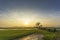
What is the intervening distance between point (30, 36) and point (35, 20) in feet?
0.96

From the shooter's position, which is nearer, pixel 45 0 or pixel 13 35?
pixel 13 35

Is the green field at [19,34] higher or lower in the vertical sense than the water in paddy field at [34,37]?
higher

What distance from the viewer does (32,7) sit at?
8.84ft

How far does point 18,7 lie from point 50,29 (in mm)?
677

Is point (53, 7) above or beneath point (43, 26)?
above

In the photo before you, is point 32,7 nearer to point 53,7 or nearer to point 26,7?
point 26,7

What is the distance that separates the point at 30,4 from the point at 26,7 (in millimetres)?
89

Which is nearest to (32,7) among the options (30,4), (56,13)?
(30,4)

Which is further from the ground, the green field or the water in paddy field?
the green field

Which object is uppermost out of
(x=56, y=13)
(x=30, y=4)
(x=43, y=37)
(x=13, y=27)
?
(x=30, y=4)

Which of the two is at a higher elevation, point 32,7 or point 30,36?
point 32,7

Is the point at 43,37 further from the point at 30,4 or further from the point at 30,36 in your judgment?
the point at 30,4

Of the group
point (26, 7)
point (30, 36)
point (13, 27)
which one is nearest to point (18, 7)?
point (26, 7)

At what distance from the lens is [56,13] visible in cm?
269
